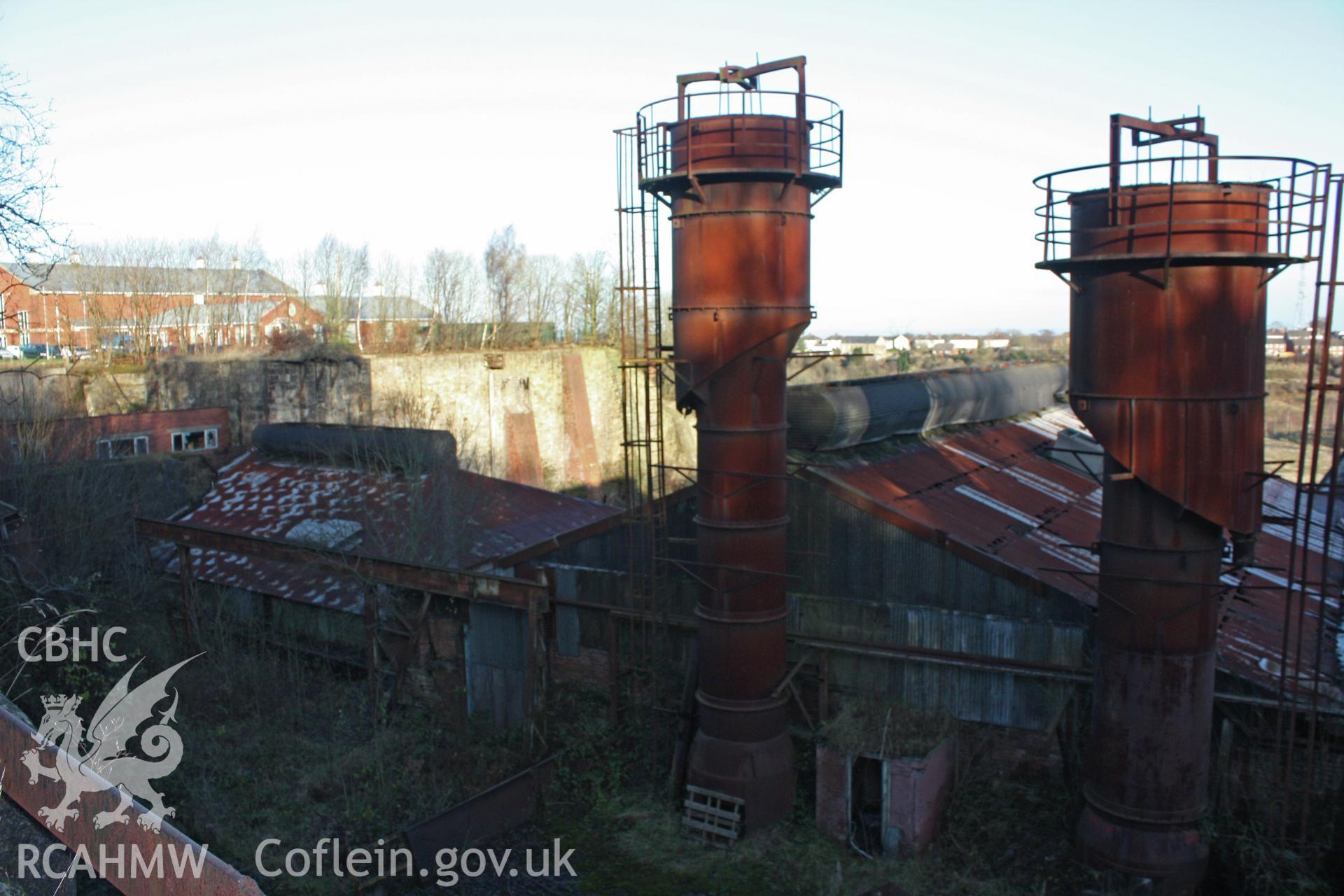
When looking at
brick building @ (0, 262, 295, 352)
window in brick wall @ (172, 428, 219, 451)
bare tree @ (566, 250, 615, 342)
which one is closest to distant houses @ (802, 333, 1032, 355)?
bare tree @ (566, 250, 615, 342)

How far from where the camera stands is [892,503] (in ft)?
37.3

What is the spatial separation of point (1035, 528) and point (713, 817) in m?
5.89

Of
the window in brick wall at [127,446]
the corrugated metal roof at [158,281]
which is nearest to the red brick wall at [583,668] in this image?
the window in brick wall at [127,446]

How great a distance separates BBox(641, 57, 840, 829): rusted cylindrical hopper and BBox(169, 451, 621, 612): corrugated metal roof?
11.2 ft

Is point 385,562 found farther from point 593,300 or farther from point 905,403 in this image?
point 593,300

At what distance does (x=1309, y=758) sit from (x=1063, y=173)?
17.7ft

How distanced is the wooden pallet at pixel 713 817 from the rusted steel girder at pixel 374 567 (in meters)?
2.67

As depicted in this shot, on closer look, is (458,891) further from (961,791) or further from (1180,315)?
(1180,315)

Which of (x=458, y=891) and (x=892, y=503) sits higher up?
(x=892, y=503)

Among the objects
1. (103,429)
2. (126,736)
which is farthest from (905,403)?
A: (103,429)

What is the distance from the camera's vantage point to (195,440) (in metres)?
21.3

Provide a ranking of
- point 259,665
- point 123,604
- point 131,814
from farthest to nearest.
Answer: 1. point 123,604
2. point 259,665
3. point 131,814

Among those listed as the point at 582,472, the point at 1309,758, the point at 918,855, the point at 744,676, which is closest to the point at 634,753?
the point at 744,676

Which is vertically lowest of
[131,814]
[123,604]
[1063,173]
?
[123,604]
